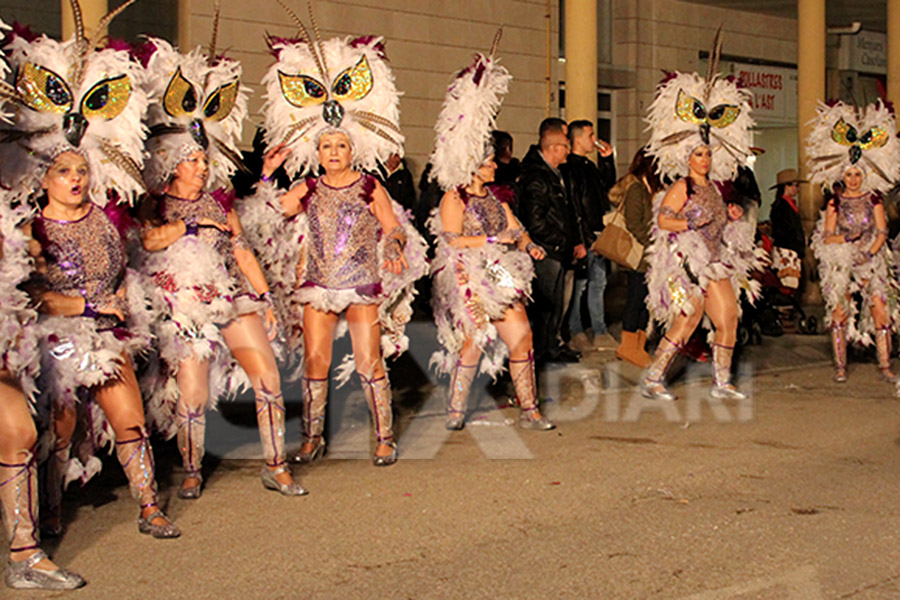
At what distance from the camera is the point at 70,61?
5.54m

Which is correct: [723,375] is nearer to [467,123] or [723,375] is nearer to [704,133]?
[704,133]

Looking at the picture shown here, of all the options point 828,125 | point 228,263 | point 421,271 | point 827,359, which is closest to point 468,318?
point 421,271

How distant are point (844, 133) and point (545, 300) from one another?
10.6 feet

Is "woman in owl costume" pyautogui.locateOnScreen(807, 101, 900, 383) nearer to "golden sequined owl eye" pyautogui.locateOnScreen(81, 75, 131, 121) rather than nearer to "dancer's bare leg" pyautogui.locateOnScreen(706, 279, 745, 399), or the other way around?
"dancer's bare leg" pyautogui.locateOnScreen(706, 279, 745, 399)

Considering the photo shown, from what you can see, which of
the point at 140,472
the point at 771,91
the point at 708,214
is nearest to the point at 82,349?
the point at 140,472

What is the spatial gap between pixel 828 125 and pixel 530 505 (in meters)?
6.14

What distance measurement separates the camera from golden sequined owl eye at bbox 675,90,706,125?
934cm

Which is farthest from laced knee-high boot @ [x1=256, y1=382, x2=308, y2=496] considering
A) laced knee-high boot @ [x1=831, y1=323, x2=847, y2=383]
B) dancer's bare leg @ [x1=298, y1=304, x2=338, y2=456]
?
laced knee-high boot @ [x1=831, y1=323, x2=847, y2=383]

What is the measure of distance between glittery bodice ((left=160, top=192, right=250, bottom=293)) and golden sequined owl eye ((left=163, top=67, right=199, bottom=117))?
0.45 metres

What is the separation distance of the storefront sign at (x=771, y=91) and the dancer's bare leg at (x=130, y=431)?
59.1ft

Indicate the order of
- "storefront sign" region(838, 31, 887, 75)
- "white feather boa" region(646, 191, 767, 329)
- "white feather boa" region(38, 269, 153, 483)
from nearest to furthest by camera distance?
"white feather boa" region(38, 269, 153, 483) < "white feather boa" region(646, 191, 767, 329) < "storefront sign" region(838, 31, 887, 75)

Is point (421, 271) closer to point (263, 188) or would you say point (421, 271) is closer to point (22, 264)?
point (263, 188)

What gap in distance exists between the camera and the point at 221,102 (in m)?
6.48

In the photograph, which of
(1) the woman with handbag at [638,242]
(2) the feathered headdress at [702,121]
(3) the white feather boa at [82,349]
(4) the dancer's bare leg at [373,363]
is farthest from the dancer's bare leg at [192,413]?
(1) the woman with handbag at [638,242]
